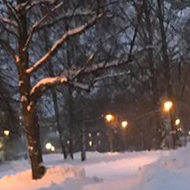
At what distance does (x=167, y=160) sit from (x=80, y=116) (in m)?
25.1

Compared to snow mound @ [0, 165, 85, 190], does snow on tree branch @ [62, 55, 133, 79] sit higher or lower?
higher

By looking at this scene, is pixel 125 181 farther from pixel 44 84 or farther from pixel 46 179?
pixel 44 84

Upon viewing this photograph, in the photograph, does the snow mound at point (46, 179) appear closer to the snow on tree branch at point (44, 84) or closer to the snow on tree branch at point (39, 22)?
the snow on tree branch at point (44, 84)

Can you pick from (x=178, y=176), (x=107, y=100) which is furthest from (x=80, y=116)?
(x=178, y=176)

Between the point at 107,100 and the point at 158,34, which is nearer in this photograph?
the point at 158,34

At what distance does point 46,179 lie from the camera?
18.5 m

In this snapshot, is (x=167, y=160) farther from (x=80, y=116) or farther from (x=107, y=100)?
(x=107, y=100)

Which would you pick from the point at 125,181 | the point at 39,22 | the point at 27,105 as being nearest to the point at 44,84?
the point at 27,105

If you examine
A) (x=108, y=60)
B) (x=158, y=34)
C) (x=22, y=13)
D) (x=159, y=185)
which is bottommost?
(x=159, y=185)

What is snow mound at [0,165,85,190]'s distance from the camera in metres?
17.7

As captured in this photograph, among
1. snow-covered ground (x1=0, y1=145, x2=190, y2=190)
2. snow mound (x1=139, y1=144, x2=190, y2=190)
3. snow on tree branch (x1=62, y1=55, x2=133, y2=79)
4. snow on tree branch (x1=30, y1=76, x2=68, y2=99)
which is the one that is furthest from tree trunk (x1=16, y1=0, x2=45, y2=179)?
snow mound (x1=139, y1=144, x2=190, y2=190)

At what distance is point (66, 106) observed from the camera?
147ft

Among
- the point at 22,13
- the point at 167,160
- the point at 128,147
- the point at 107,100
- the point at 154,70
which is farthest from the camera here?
the point at 128,147

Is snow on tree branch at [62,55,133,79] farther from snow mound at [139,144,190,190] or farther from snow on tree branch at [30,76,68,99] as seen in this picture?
snow mound at [139,144,190,190]
